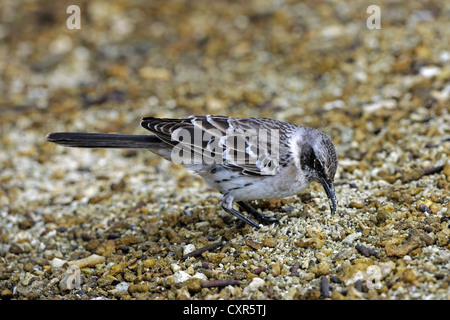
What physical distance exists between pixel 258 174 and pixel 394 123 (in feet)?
8.94

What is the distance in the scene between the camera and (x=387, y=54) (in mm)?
9312

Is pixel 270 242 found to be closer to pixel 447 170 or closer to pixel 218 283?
pixel 218 283

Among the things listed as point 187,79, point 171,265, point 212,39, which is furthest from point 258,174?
point 212,39

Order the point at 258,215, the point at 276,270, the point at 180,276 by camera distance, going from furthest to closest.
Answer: the point at 258,215, the point at 180,276, the point at 276,270

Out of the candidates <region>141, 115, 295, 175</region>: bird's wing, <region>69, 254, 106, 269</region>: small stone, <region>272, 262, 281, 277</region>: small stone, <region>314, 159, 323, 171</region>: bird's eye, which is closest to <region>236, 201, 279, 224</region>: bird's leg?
<region>141, 115, 295, 175</region>: bird's wing

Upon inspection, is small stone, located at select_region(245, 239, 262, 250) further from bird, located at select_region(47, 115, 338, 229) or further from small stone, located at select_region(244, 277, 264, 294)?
small stone, located at select_region(244, 277, 264, 294)

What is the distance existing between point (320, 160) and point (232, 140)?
976 mm

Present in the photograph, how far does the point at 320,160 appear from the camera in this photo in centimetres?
548

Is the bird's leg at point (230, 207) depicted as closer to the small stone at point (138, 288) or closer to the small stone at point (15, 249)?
the small stone at point (138, 288)

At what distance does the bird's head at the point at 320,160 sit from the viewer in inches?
216

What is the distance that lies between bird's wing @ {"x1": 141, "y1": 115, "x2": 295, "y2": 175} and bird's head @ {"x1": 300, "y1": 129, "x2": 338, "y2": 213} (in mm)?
209

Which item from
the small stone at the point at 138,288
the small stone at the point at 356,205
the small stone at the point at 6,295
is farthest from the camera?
the small stone at the point at 356,205

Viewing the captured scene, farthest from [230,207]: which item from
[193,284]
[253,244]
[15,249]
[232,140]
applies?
[15,249]

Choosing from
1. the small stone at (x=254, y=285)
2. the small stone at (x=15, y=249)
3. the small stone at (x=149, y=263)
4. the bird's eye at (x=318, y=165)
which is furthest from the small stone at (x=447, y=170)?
the small stone at (x=15, y=249)
